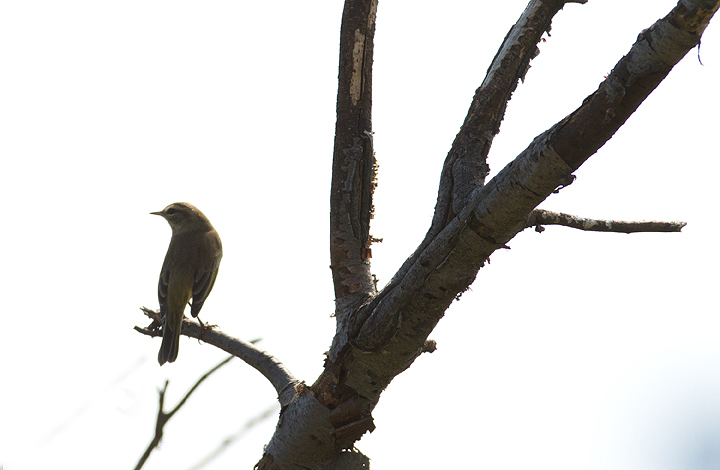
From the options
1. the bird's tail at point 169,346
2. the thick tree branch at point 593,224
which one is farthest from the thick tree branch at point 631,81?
the bird's tail at point 169,346

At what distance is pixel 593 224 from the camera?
3.06 meters

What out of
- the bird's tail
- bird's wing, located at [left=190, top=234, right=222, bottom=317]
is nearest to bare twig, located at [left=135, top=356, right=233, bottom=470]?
the bird's tail

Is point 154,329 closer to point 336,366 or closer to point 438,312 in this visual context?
point 336,366

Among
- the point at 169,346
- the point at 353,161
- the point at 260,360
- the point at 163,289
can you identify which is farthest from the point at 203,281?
the point at 353,161

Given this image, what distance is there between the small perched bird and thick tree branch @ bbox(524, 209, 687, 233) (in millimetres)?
4111

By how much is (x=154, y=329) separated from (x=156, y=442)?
12.0ft

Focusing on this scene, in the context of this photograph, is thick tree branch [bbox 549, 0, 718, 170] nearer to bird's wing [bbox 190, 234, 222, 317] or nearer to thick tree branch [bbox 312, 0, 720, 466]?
thick tree branch [bbox 312, 0, 720, 466]

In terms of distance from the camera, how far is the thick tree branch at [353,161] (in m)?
3.75

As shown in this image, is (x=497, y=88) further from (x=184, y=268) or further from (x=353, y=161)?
(x=184, y=268)

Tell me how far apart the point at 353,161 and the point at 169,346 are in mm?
3322

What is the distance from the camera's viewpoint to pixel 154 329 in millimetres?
6098

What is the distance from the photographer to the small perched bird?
6.33 m

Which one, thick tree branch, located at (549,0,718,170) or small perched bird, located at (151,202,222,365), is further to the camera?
small perched bird, located at (151,202,222,365)

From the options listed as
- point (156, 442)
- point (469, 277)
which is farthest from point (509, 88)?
point (156, 442)
